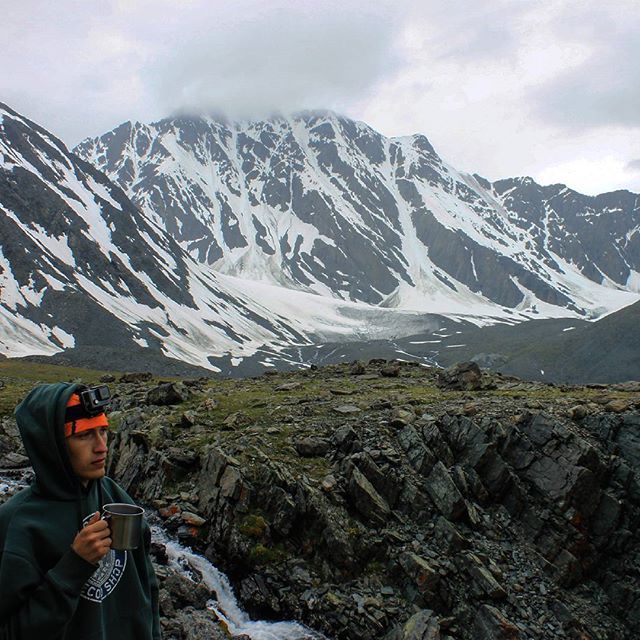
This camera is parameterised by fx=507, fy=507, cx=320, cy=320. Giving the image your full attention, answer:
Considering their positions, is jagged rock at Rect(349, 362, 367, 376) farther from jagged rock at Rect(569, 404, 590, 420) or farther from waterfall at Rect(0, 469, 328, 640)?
waterfall at Rect(0, 469, 328, 640)

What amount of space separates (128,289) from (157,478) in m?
158

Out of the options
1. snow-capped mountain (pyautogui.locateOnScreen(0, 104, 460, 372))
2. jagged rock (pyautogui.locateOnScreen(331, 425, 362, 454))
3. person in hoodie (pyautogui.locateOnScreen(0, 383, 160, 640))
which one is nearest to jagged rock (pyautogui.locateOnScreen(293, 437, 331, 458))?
jagged rock (pyautogui.locateOnScreen(331, 425, 362, 454))

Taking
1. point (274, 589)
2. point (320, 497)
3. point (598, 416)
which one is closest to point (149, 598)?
point (274, 589)

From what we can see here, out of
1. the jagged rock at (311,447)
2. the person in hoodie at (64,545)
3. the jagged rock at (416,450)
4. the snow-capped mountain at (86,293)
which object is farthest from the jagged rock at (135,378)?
the snow-capped mountain at (86,293)

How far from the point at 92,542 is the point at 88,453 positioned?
883 mm

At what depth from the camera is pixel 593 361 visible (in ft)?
510

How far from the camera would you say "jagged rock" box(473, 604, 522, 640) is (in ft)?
56.9

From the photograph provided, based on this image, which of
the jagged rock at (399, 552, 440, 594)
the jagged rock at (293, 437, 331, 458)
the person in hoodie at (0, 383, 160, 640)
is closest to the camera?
the person in hoodie at (0, 383, 160, 640)

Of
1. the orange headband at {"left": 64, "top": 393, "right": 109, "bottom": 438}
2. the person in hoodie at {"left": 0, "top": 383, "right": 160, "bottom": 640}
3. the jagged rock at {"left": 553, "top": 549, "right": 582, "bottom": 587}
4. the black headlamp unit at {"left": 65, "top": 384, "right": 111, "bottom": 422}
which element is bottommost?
the jagged rock at {"left": 553, "top": 549, "right": 582, "bottom": 587}

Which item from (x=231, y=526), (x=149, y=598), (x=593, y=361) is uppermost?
(x=149, y=598)

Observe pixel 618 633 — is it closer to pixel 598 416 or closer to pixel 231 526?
pixel 598 416

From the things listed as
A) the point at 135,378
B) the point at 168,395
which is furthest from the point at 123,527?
the point at 135,378

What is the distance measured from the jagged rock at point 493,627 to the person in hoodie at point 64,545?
53.1 feet

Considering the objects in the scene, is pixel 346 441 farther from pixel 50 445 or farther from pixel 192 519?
pixel 50 445
